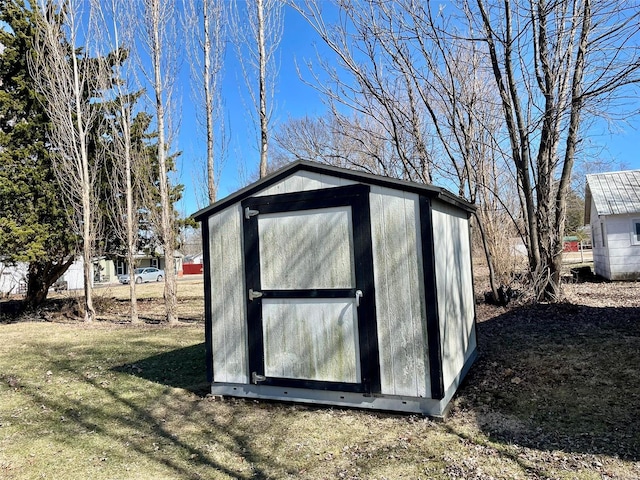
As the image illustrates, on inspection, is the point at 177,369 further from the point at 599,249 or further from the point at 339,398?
Result: the point at 599,249

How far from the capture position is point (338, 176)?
417cm

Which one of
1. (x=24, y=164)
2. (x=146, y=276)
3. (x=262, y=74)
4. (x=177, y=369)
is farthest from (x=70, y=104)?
(x=146, y=276)

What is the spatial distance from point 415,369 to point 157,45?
10389 mm

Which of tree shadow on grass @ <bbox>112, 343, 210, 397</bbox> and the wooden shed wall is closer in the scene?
the wooden shed wall

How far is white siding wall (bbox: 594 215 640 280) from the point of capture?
42.4ft

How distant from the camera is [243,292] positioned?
14.9ft

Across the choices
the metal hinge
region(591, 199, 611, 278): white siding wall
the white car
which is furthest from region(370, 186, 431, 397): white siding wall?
the white car

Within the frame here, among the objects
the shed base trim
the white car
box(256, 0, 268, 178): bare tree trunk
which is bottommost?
the shed base trim

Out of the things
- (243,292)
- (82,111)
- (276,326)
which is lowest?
(276,326)

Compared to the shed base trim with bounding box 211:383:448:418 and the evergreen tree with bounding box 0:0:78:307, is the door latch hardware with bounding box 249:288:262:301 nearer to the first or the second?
the shed base trim with bounding box 211:383:448:418

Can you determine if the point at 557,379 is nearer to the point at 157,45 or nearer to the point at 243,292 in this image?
the point at 243,292

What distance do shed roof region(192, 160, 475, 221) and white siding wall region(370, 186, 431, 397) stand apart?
0.09 m

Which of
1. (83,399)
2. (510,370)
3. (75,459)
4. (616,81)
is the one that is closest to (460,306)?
(510,370)

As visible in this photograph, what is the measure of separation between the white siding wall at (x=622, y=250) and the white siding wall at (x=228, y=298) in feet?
42.4
